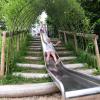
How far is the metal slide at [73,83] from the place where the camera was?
6375 millimetres

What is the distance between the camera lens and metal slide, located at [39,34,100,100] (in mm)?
6375

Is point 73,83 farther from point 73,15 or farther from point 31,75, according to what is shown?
point 73,15

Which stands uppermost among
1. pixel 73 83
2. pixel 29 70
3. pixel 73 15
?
pixel 73 15

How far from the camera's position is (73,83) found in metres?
7.99

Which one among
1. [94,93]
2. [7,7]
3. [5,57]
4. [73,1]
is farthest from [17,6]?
[94,93]

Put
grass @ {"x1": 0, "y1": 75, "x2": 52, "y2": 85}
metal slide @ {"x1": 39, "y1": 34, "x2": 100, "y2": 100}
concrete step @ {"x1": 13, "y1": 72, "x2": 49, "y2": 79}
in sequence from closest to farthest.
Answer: metal slide @ {"x1": 39, "y1": 34, "x2": 100, "y2": 100} → grass @ {"x1": 0, "y1": 75, "x2": 52, "y2": 85} → concrete step @ {"x1": 13, "y1": 72, "x2": 49, "y2": 79}

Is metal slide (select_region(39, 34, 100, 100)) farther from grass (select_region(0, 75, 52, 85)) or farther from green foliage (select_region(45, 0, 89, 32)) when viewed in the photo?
green foliage (select_region(45, 0, 89, 32))

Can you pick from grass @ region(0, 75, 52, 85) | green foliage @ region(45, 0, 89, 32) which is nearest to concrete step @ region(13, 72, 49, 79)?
grass @ region(0, 75, 52, 85)

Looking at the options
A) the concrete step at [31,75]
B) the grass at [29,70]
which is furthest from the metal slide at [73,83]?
the concrete step at [31,75]

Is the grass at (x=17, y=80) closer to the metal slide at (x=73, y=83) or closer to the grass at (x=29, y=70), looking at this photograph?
the metal slide at (x=73, y=83)

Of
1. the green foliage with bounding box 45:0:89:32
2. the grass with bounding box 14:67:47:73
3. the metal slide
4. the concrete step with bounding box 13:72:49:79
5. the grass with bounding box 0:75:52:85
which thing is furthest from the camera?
the green foliage with bounding box 45:0:89:32

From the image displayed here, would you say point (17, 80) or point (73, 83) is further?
point (17, 80)

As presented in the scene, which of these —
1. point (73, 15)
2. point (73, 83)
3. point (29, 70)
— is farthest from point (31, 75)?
point (73, 15)

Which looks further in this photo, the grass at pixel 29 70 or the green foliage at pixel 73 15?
the green foliage at pixel 73 15
